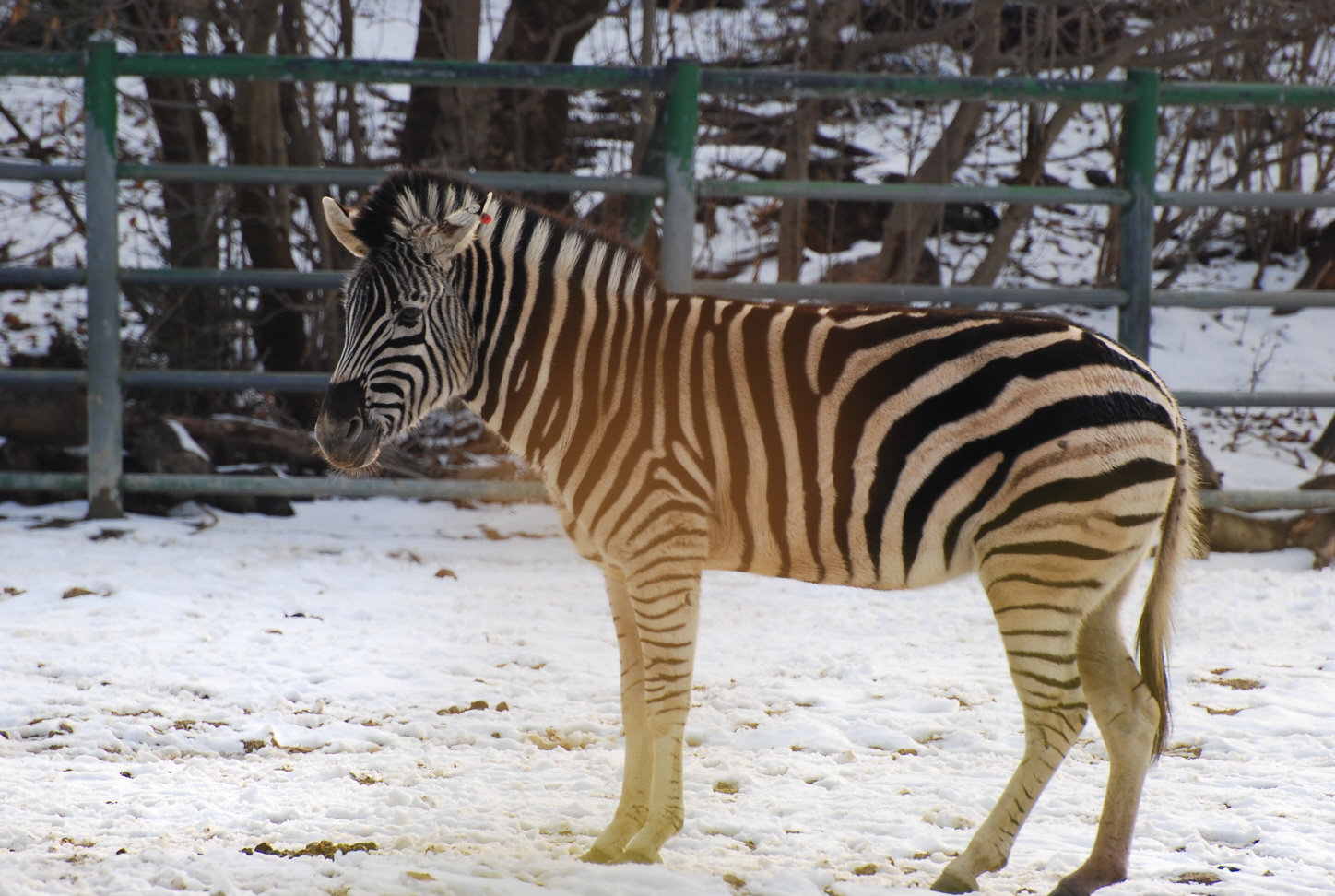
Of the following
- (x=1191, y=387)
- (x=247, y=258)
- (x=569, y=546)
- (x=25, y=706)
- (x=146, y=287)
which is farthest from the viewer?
(x=1191, y=387)

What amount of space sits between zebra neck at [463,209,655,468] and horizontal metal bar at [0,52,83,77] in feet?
12.3

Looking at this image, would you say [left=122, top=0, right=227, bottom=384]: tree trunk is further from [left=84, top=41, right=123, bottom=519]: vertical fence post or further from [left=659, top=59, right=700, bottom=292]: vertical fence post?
[left=659, top=59, right=700, bottom=292]: vertical fence post

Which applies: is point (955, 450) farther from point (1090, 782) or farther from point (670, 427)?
point (1090, 782)

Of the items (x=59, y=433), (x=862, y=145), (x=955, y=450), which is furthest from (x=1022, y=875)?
(x=862, y=145)

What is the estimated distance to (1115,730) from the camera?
104 inches

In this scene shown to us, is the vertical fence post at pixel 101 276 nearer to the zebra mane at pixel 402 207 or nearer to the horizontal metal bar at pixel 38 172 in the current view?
the horizontal metal bar at pixel 38 172

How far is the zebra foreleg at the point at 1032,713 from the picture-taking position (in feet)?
8.32

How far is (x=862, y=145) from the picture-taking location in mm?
11430

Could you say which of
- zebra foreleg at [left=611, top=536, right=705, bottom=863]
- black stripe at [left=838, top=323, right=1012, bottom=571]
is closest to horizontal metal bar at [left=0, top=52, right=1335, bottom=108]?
black stripe at [left=838, top=323, right=1012, bottom=571]

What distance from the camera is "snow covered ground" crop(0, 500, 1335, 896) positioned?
261cm

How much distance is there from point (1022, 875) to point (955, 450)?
3.17 feet

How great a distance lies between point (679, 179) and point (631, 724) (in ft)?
10.6

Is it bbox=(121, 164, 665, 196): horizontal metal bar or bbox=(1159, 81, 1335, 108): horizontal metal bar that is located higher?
bbox=(1159, 81, 1335, 108): horizontal metal bar

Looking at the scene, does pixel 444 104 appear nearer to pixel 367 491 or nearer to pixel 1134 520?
pixel 367 491
